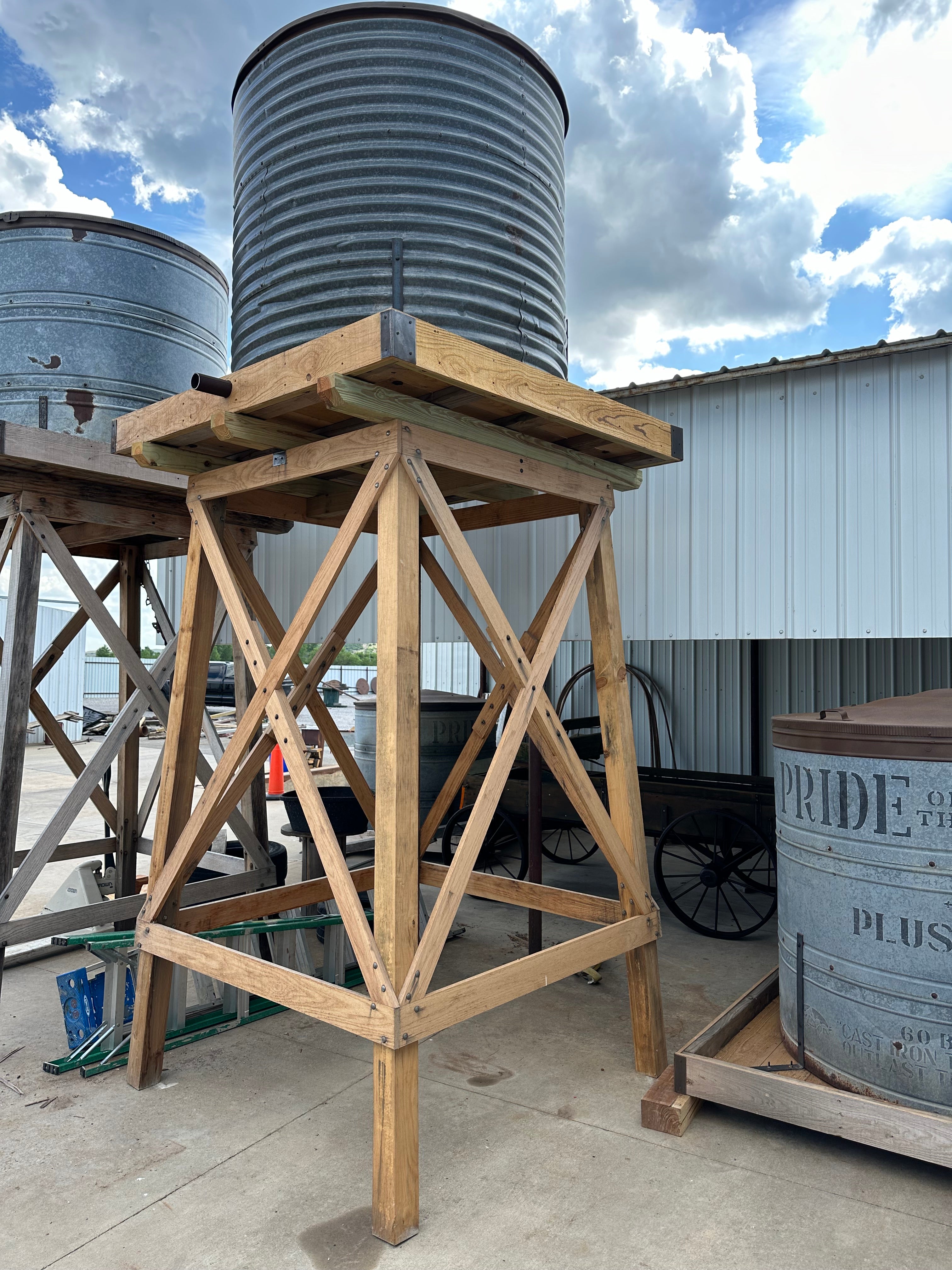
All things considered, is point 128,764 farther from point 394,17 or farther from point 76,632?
point 394,17

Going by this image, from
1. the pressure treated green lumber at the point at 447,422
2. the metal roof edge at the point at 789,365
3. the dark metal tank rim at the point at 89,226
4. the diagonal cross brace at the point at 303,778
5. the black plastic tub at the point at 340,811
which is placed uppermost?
the dark metal tank rim at the point at 89,226

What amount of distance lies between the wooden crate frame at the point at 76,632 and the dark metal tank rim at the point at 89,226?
1427 mm

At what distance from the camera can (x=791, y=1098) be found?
3459 mm

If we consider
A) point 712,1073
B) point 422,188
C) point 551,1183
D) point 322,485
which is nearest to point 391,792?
point 551,1183

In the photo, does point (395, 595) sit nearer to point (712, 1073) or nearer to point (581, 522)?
point (581, 522)

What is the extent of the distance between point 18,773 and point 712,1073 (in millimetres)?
3803

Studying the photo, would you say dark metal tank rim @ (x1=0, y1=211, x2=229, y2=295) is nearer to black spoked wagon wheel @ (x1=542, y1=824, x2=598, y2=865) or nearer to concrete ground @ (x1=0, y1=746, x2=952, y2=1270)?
concrete ground @ (x1=0, y1=746, x2=952, y2=1270)

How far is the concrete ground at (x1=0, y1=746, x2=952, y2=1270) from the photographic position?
290 centimetres

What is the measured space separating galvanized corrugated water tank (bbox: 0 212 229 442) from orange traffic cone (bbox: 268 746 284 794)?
817 cm

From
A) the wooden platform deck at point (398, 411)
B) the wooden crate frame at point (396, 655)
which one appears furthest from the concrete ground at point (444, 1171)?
the wooden platform deck at point (398, 411)

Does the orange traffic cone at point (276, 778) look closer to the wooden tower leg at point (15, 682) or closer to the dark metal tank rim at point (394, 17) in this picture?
the wooden tower leg at point (15, 682)

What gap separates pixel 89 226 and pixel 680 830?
568 cm

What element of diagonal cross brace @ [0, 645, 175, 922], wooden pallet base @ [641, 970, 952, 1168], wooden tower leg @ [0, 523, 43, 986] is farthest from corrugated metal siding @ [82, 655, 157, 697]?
wooden pallet base @ [641, 970, 952, 1168]

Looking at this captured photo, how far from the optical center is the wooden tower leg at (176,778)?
4.10m
